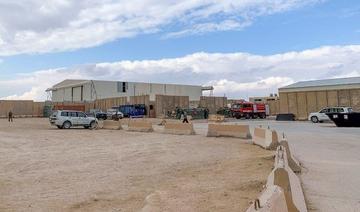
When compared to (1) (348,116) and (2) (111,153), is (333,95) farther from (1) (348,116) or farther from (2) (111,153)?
(2) (111,153)

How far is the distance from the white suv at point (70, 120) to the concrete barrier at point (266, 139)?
2095cm

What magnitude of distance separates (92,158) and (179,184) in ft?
20.0

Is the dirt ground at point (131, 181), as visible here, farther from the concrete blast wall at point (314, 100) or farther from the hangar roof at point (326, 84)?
the hangar roof at point (326, 84)

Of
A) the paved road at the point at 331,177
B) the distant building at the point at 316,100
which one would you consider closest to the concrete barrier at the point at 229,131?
the paved road at the point at 331,177

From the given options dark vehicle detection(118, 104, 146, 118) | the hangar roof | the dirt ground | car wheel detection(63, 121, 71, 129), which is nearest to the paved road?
the dirt ground

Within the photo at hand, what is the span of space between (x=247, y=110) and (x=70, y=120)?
30.8 metres

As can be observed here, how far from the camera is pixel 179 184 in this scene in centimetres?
908

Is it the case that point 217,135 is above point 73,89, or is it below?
below

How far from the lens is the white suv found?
1418 inches

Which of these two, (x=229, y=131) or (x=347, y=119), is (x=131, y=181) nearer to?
(x=229, y=131)

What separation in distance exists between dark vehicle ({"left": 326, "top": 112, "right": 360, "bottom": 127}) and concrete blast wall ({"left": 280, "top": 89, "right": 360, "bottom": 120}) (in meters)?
16.2

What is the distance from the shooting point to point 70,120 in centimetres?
3638

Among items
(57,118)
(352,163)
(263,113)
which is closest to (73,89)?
(263,113)

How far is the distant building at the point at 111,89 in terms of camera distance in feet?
290
